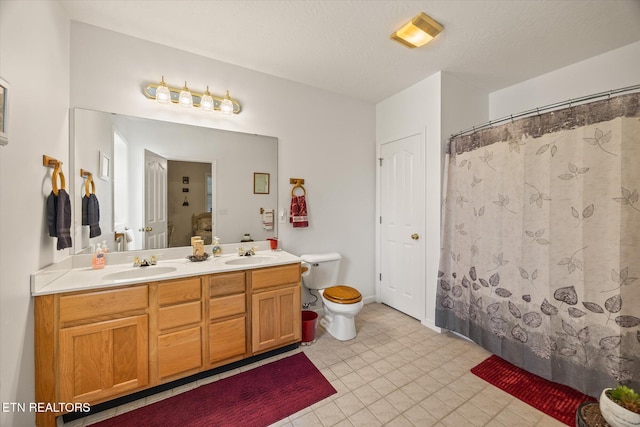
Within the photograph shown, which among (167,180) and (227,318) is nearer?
(227,318)

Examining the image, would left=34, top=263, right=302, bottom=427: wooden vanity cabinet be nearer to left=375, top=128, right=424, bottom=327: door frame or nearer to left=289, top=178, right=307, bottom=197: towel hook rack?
left=289, top=178, right=307, bottom=197: towel hook rack

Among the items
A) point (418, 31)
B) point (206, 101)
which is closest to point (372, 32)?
point (418, 31)

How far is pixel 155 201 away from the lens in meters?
2.13

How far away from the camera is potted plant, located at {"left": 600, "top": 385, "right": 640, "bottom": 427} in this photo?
117cm

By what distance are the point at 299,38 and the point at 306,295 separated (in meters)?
2.48

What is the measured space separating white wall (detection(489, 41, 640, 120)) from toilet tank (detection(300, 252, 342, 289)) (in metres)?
2.58

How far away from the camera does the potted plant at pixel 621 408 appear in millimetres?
1173

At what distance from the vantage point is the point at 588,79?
2.31m

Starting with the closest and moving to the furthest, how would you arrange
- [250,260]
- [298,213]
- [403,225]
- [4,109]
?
[4,109] < [250,260] < [298,213] < [403,225]

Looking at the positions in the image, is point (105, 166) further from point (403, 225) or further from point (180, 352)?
point (403, 225)

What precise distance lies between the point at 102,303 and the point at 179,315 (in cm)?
44

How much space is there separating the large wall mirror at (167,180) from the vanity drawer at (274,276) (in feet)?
1.85

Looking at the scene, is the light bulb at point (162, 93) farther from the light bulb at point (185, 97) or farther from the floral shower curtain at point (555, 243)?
the floral shower curtain at point (555, 243)

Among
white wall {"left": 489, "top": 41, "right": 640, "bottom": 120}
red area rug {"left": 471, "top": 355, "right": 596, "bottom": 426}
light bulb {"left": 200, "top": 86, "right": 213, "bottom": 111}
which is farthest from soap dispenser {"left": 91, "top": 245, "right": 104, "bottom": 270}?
white wall {"left": 489, "top": 41, "right": 640, "bottom": 120}
